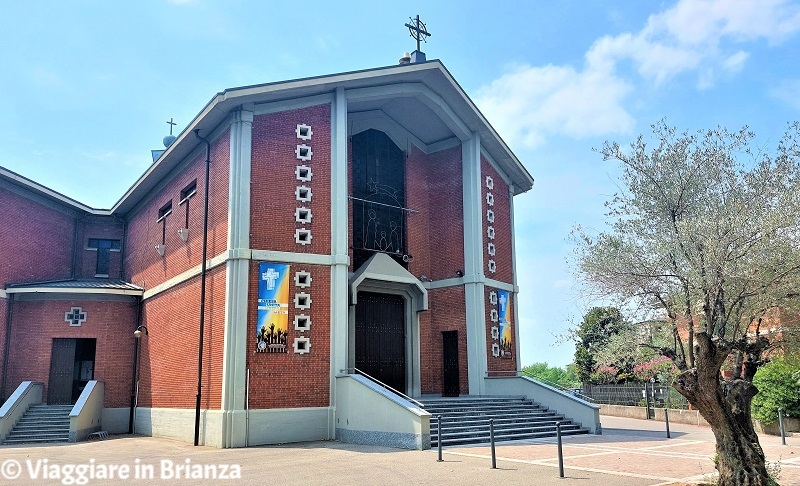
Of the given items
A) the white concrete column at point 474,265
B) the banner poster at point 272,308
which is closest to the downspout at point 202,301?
the banner poster at point 272,308

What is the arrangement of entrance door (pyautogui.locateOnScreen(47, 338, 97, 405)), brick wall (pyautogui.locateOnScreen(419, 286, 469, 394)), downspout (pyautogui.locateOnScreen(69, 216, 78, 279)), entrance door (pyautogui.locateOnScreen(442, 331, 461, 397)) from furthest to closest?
downspout (pyautogui.locateOnScreen(69, 216, 78, 279)), entrance door (pyautogui.locateOnScreen(47, 338, 97, 405)), entrance door (pyautogui.locateOnScreen(442, 331, 461, 397)), brick wall (pyautogui.locateOnScreen(419, 286, 469, 394))

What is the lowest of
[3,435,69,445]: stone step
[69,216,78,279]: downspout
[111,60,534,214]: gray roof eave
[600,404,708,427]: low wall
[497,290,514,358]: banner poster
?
[3,435,69,445]: stone step

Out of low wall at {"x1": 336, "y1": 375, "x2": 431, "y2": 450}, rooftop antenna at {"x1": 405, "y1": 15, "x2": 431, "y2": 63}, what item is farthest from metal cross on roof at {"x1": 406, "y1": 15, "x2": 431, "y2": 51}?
low wall at {"x1": 336, "y1": 375, "x2": 431, "y2": 450}

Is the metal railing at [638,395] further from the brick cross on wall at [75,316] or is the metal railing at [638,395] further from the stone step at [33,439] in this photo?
the brick cross on wall at [75,316]

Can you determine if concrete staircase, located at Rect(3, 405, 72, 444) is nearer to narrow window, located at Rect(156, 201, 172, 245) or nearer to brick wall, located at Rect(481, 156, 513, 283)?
narrow window, located at Rect(156, 201, 172, 245)

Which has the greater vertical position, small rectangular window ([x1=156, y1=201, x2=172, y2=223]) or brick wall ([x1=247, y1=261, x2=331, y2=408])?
small rectangular window ([x1=156, y1=201, x2=172, y2=223])

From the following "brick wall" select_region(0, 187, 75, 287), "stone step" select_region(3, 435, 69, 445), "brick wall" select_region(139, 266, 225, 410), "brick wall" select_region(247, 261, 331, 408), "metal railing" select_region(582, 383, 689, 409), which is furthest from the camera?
"metal railing" select_region(582, 383, 689, 409)

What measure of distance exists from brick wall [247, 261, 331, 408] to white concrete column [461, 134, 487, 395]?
210 inches

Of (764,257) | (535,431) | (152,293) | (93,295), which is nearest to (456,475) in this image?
(764,257)

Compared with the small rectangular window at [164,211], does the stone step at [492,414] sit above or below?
below

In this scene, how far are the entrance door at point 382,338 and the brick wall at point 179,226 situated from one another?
15.5 ft

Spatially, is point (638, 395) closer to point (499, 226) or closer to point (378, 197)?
point (499, 226)

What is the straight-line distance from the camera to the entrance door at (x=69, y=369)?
2116 centimetres

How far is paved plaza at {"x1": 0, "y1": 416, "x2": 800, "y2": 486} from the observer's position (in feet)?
32.9
